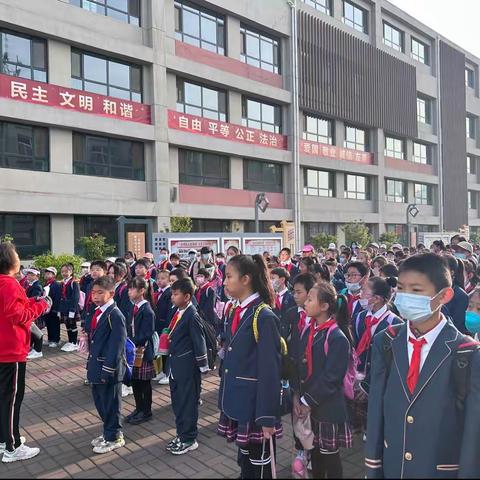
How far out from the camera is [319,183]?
28734 millimetres

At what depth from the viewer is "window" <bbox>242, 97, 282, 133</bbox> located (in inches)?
968

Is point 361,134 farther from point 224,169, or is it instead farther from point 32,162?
point 32,162

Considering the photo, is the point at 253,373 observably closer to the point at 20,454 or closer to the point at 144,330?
the point at 144,330

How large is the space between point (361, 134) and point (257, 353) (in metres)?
31.1

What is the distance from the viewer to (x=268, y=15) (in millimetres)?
25078

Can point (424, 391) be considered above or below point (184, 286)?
below

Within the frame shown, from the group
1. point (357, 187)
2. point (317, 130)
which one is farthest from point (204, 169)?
point (357, 187)

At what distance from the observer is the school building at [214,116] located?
17.1 meters

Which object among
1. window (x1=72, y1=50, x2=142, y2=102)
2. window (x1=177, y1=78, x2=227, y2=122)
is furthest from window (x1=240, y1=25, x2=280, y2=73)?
window (x1=72, y1=50, x2=142, y2=102)

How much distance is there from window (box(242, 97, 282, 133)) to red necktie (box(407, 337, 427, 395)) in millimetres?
23032

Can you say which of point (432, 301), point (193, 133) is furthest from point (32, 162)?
point (432, 301)

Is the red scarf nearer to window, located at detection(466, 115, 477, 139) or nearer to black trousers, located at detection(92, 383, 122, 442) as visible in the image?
black trousers, located at detection(92, 383, 122, 442)

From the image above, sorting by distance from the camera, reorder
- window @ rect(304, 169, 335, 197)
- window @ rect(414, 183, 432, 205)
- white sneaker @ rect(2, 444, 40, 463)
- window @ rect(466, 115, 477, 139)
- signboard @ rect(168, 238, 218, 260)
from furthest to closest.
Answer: window @ rect(466, 115, 477, 139)
window @ rect(414, 183, 432, 205)
window @ rect(304, 169, 335, 197)
signboard @ rect(168, 238, 218, 260)
white sneaker @ rect(2, 444, 40, 463)

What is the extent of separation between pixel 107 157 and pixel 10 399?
16170 mm
